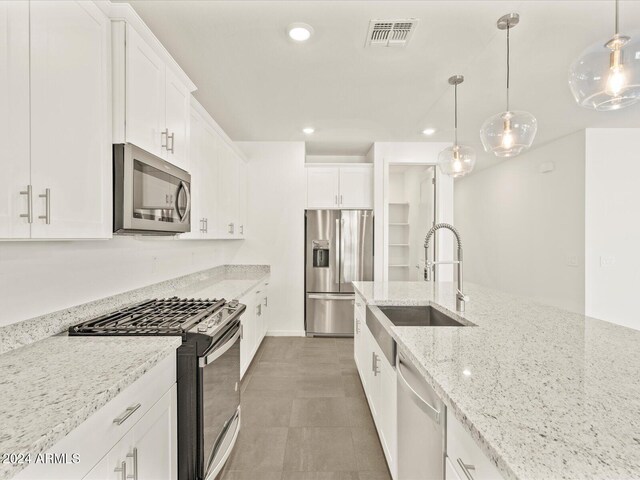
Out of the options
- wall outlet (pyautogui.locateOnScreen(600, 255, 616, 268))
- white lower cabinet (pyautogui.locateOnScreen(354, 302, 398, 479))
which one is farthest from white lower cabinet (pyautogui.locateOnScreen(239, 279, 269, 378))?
wall outlet (pyautogui.locateOnScreen(600, 255, 616, 268))

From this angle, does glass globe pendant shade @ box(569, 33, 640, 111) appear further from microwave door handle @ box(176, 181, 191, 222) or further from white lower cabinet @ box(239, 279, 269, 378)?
white lower cabinet @ box(239, 279, 269, 378)

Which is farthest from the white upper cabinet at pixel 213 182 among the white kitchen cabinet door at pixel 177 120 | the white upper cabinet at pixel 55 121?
the white upper cabinet at pixel 55 121

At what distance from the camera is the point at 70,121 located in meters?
1.24

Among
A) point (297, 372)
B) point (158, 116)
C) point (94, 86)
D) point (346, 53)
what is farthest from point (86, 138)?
point (297, 372)

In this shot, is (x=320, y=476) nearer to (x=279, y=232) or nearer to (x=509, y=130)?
(x=509, y=130)

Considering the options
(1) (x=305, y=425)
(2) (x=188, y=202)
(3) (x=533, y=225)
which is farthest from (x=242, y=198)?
(3) (x=533, y=225)

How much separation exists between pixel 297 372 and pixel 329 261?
1611mm

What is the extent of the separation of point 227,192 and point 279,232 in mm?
1182

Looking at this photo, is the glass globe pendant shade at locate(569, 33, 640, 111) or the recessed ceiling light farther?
the recessed ceiling light

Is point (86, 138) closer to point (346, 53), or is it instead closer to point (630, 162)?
point (346, 53)

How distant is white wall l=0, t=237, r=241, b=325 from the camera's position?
1357mm

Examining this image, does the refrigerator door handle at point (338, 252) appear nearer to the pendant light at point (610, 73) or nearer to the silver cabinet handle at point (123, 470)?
the pendant light at point (610, 73)

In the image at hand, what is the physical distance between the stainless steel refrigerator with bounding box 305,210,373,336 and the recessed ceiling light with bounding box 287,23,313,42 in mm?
2495

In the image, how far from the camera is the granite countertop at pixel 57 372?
77 centimetres
